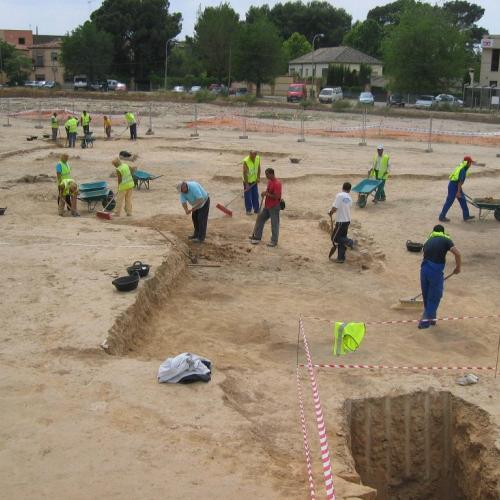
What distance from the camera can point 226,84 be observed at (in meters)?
77.8

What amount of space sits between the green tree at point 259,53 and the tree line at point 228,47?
99mm

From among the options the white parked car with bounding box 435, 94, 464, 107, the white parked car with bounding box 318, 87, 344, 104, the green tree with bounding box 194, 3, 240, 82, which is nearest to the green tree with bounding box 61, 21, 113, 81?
the green tree with bounding box 194, 3, 240, 82

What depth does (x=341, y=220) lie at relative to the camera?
41.8ft

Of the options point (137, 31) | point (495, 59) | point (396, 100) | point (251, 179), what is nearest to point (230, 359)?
point (251, 179)

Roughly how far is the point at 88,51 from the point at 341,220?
66878 mm

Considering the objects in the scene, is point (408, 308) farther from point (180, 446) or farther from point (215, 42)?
point (215, 42)

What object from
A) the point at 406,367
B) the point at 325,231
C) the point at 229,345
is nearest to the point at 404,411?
the point at 406,367

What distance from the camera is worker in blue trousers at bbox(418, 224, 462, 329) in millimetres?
9594

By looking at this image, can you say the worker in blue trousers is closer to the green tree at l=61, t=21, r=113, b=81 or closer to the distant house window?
the distant house window

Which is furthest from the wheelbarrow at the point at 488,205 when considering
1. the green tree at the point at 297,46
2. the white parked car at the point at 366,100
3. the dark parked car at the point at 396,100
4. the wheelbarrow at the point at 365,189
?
the green tree at the point at 297,46

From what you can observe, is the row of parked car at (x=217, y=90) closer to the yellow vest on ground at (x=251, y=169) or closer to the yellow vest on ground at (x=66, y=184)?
the yellow vest on ground at (x=251, y=169)

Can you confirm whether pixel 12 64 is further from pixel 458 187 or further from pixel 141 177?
pixel 458 187

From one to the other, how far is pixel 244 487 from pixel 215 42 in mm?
71243

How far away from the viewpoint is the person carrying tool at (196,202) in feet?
42.2
